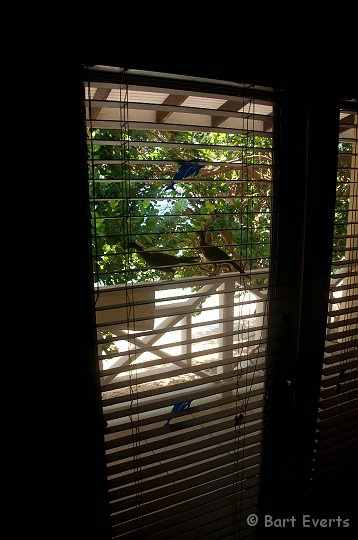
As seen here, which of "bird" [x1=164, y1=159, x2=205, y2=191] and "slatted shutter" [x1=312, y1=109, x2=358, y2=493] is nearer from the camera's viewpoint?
"bird" [x1=164, y1=159, x2=205, y2=191]

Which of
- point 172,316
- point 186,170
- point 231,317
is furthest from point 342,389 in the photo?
point 186,170

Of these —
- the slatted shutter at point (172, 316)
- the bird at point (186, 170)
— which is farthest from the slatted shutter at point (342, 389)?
the bird at point (186, 170)

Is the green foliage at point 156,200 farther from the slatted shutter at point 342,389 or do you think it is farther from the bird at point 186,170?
the slatted shutter at point 342,389

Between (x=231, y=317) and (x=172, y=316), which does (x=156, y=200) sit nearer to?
(x=172, y=316)

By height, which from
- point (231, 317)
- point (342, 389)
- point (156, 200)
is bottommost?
point (342, 389)

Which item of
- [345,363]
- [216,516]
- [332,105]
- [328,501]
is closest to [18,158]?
[332,105]

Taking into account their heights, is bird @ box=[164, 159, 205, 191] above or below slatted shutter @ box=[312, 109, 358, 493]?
above

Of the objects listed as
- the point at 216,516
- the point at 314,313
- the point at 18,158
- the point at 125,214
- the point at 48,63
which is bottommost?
the point at 216,516

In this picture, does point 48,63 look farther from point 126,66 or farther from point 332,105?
point 332,105

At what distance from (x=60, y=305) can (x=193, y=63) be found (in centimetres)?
84

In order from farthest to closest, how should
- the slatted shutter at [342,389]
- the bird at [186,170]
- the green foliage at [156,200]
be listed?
1. the slatted shutter at [342,389]
2. the bird at [186,170]
3. the green foliage at [156,200]

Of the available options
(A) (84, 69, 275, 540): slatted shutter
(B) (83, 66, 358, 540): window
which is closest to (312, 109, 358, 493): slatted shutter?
(B) (83, 66, 358, 540): window

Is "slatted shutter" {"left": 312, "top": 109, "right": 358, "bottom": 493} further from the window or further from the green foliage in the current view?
the green foliage

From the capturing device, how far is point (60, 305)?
2.90ft
